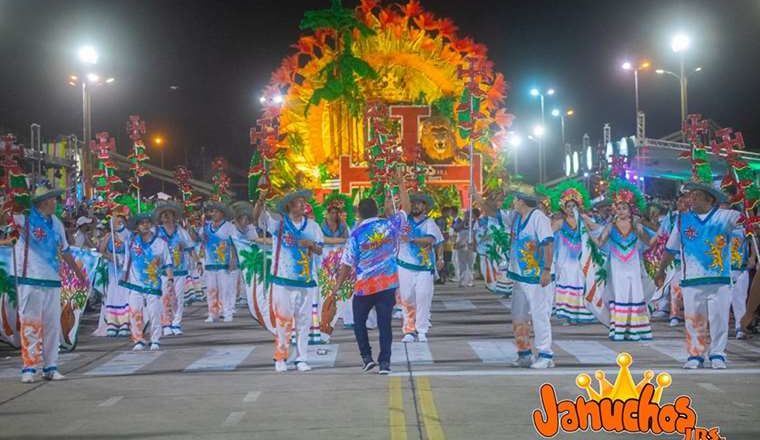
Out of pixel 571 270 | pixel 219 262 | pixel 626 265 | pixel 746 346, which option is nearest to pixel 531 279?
pixel 626 265

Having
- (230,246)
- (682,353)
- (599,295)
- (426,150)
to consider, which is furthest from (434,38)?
(682,353)

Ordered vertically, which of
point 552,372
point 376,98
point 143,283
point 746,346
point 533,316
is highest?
point 376,98

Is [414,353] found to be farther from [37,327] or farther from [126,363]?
[37,327]

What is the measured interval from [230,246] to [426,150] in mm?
20231

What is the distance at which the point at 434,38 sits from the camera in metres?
38.2

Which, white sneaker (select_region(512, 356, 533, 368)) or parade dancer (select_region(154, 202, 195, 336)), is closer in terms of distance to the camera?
white sneaker (select_region(512, 356, 533, 368))

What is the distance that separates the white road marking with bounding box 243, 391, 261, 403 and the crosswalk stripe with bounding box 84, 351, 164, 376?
249 centimetres

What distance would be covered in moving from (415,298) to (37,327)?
5.41 metres

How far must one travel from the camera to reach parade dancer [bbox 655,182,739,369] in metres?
11.5

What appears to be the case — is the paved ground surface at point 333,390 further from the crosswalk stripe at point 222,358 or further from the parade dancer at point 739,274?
the parade dancer at point 739,274

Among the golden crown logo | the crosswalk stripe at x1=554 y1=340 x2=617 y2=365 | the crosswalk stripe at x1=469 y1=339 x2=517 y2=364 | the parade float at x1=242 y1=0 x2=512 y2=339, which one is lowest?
the crosswalk stripe at x1=554 y1=340 x2=617 y2=365

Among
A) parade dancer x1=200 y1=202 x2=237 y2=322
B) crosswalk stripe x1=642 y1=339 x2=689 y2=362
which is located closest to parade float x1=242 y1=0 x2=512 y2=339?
parade dancer x1=200 y1=202 x2=237 y2=322

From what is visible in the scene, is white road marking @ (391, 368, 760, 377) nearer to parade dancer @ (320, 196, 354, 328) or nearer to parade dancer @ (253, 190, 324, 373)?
parade dancer @ (253, 190, 324, 373)

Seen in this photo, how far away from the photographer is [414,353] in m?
13.4
